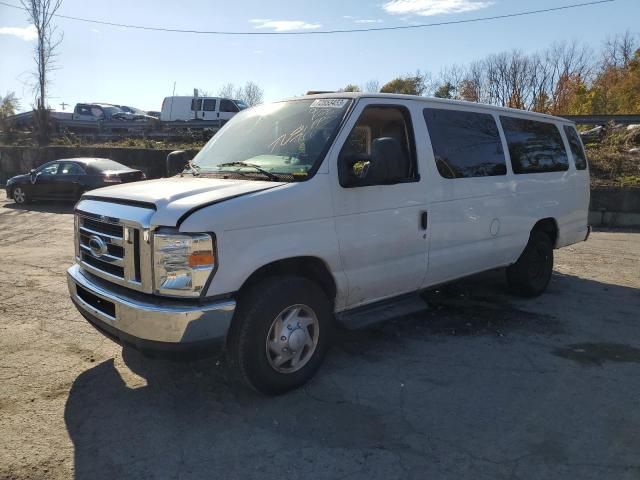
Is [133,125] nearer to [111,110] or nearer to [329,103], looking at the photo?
[111,110]

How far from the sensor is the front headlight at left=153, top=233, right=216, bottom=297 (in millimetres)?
3027

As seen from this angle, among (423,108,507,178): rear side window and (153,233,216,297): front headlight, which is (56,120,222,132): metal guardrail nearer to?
(423,108,507,178): rear side window

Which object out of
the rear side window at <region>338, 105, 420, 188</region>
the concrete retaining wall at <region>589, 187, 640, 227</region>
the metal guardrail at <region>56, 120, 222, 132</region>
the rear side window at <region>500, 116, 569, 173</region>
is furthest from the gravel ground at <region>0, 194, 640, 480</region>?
the metal guardrail at <region>56, 120, 222, 132</region>

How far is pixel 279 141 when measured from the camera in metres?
3.98

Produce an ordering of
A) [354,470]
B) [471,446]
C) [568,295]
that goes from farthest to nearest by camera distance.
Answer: [568,295] < [471,446] < [354,470]

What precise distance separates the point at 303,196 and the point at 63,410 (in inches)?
83.6

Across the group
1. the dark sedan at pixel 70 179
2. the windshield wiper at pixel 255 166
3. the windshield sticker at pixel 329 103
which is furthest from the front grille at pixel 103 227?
the dark sedan at pixel 70 179

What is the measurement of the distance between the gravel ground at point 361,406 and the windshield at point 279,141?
158 cm

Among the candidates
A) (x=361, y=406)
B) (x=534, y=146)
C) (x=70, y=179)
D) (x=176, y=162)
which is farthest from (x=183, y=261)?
(x=70, y=179)

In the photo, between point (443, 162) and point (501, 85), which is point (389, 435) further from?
point (501, 85)

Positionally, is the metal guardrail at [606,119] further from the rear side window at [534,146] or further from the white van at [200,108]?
the white van at [200,108]

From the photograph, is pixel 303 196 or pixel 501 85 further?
pixel 501 85

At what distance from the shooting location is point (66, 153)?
21062mm

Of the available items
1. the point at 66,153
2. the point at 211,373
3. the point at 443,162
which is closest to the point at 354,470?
the point at 211,373
